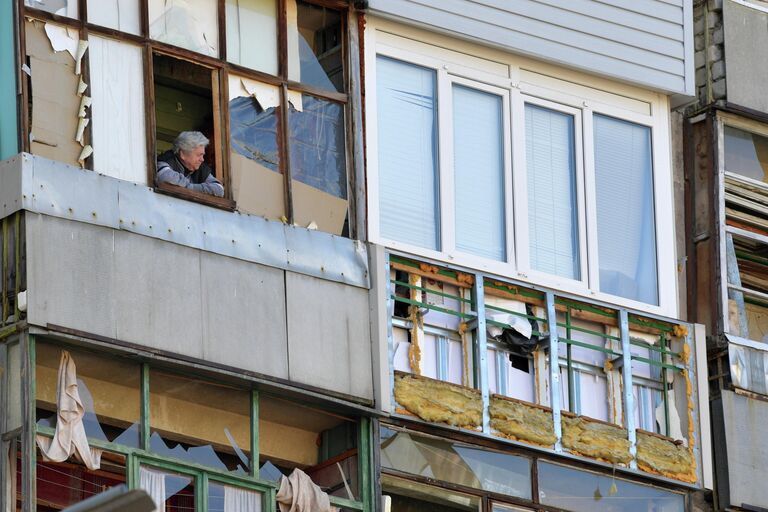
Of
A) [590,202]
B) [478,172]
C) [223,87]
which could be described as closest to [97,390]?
[223,87]

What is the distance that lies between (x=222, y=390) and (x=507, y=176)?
3786 mm

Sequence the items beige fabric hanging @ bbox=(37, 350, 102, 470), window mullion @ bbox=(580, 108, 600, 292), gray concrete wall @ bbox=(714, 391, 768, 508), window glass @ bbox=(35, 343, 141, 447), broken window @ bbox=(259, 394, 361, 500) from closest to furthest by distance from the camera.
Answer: beige fabric hanging @ bbox=(37, 350, 102, 470)
window glass @ bbox=(35, 343, 141, 447)
broken window @ bbox=(259, 394, 361, 500)
window mullion @ bbox=(580, 108, 600, 292)
gray concrete wall @ bbox=(714, 391, 768, 508)

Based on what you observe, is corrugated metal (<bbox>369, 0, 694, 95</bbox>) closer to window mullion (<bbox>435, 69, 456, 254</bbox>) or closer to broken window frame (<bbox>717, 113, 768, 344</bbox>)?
window mullion (<bbox>435, 69, 456, 254</bbox>)

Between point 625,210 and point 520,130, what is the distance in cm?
138

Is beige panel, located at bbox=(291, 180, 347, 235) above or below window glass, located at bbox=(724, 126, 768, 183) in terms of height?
below

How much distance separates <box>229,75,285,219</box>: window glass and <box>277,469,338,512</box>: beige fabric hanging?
7.13ft

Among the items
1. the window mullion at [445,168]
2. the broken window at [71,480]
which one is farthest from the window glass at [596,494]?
the broken window at [71,480]

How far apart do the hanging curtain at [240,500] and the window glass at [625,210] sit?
14.8 feet

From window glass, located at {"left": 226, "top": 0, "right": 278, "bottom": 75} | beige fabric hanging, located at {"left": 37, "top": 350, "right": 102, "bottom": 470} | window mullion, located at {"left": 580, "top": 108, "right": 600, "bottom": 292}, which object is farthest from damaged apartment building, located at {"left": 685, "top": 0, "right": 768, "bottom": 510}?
beige fabric hanging, located at {"left": 37, "top": 350, "right": 102, "bottom": 470}

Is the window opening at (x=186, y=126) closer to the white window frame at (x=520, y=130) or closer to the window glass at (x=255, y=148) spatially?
the window glass at (x=255, y=148)

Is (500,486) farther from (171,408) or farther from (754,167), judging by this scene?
(754,167)

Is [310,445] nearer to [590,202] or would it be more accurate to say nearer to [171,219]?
[171,219]

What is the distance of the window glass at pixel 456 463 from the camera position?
20250 mm

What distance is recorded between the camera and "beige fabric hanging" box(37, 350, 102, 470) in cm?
1797
